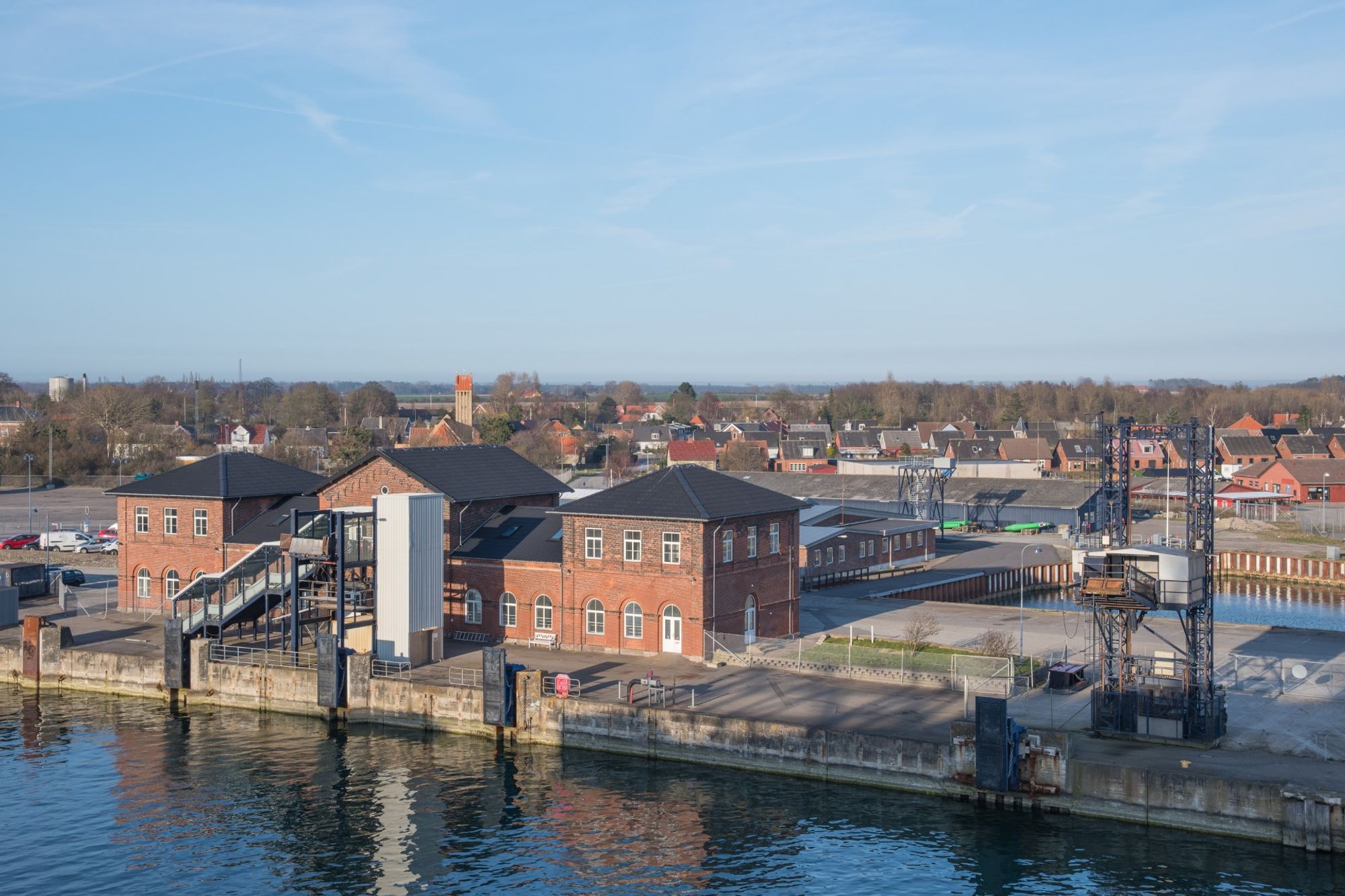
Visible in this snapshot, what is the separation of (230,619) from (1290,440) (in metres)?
124

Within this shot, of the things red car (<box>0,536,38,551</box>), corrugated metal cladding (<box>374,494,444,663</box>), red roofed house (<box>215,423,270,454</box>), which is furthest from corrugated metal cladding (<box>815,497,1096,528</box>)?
red roofed house (<box>215,423,270,454</box>)

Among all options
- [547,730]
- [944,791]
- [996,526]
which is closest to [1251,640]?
[944,791]

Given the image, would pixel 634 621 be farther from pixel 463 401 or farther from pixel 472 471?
pixel 463 401

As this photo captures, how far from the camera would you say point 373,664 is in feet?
134

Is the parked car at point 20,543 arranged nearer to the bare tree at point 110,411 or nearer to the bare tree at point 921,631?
the bare tree at point 110,411

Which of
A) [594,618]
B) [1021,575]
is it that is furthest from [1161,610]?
[1021,575]

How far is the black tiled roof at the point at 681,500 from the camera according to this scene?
42562 millimetres

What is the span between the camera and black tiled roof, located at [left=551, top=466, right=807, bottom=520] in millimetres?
42562

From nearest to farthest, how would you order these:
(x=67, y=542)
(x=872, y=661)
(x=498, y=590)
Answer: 1. (x=872, y=661)
2. (x=498, y=590)
3. (x=67, y=542)

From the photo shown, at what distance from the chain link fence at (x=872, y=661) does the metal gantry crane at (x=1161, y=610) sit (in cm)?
415

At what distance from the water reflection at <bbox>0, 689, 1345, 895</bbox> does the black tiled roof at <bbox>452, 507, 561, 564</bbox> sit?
32.0 ft

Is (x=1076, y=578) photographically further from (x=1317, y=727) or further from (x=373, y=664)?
(x=373, y=664)

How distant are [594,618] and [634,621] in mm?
1525

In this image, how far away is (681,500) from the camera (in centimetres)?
4303
